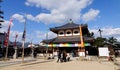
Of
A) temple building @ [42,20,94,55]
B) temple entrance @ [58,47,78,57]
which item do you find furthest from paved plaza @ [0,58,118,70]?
temple entrance @ [58,47,78,57]

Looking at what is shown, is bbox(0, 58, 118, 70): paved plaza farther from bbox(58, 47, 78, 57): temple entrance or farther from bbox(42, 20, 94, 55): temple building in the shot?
bbox(58, 47, 78, 57): temple entrance

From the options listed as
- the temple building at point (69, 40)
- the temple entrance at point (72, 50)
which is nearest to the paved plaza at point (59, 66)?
the temple building at point (69, 40)

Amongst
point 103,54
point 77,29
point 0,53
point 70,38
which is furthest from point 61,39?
point 0,53

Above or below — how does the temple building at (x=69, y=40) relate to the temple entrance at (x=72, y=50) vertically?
above

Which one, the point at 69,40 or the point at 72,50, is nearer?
the point at 69,40

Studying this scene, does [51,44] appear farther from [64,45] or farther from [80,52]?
[80,52]

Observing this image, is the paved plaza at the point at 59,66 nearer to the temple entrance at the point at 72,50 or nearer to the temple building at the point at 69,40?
the temple building at the point at 69,40

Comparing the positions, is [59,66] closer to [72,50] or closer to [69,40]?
[69,40]

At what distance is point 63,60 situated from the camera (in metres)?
24.8

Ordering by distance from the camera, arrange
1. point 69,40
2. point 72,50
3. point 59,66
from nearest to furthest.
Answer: point 59,66 → point 69,40 → point 72,50

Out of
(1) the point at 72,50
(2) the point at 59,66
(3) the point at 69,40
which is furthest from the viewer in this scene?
(1) the point at 72,50

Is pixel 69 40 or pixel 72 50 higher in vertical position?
pixel 69 40

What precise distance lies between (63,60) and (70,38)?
11965mm

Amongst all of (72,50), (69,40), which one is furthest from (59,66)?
(72,50)
